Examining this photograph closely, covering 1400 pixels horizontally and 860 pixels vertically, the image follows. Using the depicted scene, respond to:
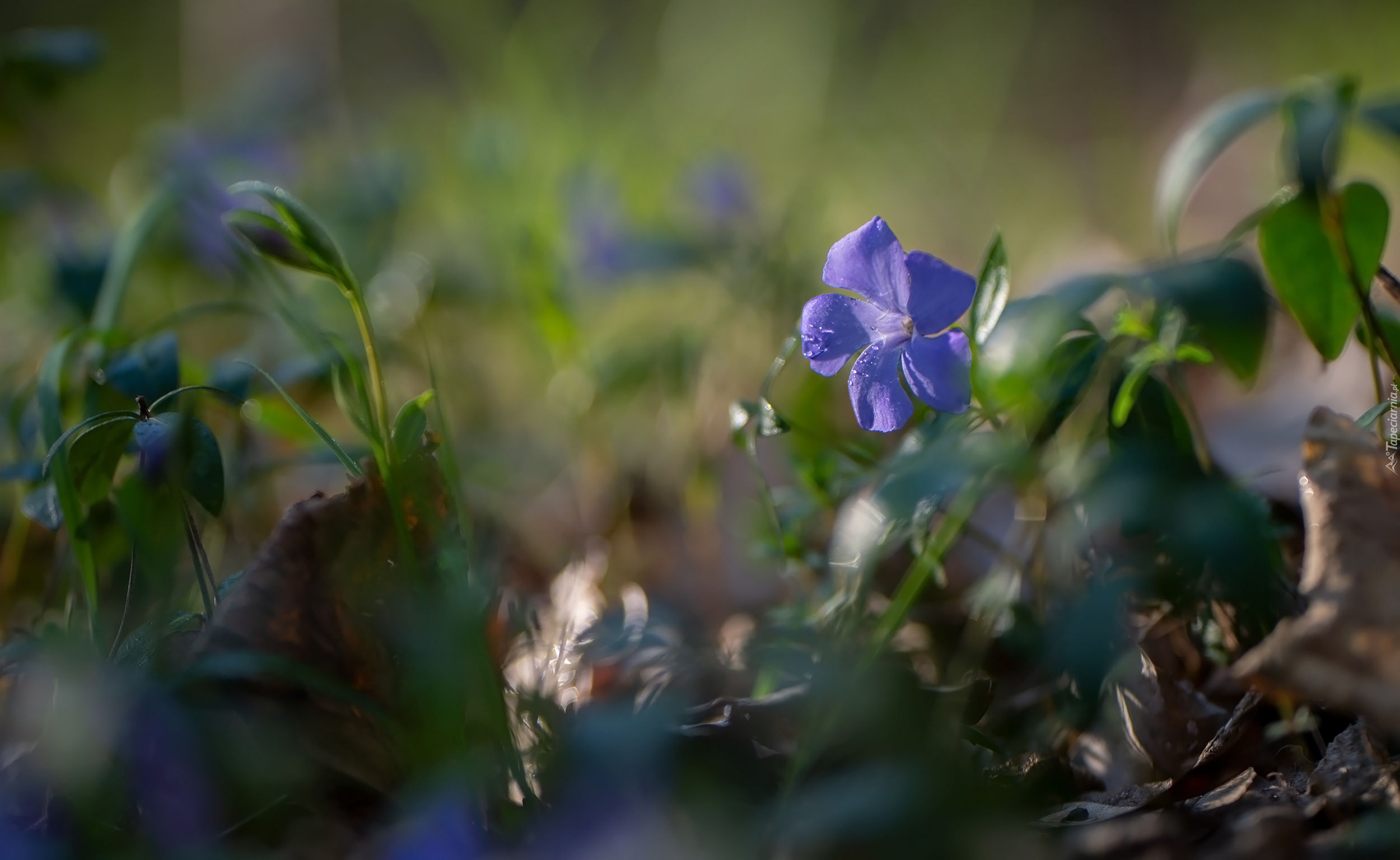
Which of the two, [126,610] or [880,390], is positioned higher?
[880,390]

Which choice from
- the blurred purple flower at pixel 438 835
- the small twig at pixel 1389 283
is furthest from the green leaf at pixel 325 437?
the small twig at pixel 1389 283

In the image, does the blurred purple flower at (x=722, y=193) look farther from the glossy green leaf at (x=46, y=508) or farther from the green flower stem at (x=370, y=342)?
the glossy green leaf at (x=46, y=508)

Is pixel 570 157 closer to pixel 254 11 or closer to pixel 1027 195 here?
pixel 1027 195

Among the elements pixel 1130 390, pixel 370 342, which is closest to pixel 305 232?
pixel 370 342

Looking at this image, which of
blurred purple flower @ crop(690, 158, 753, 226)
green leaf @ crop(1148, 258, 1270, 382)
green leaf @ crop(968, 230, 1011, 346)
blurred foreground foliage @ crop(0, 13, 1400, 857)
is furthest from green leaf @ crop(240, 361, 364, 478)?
blurred purple flower @ crop(690, 158, 753, 226)

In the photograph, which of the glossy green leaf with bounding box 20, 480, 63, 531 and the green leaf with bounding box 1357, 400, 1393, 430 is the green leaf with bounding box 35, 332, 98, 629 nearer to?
the glossy green leaf with bounding box 20, 480, 63, 531

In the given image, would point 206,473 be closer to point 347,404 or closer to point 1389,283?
point 347,404
